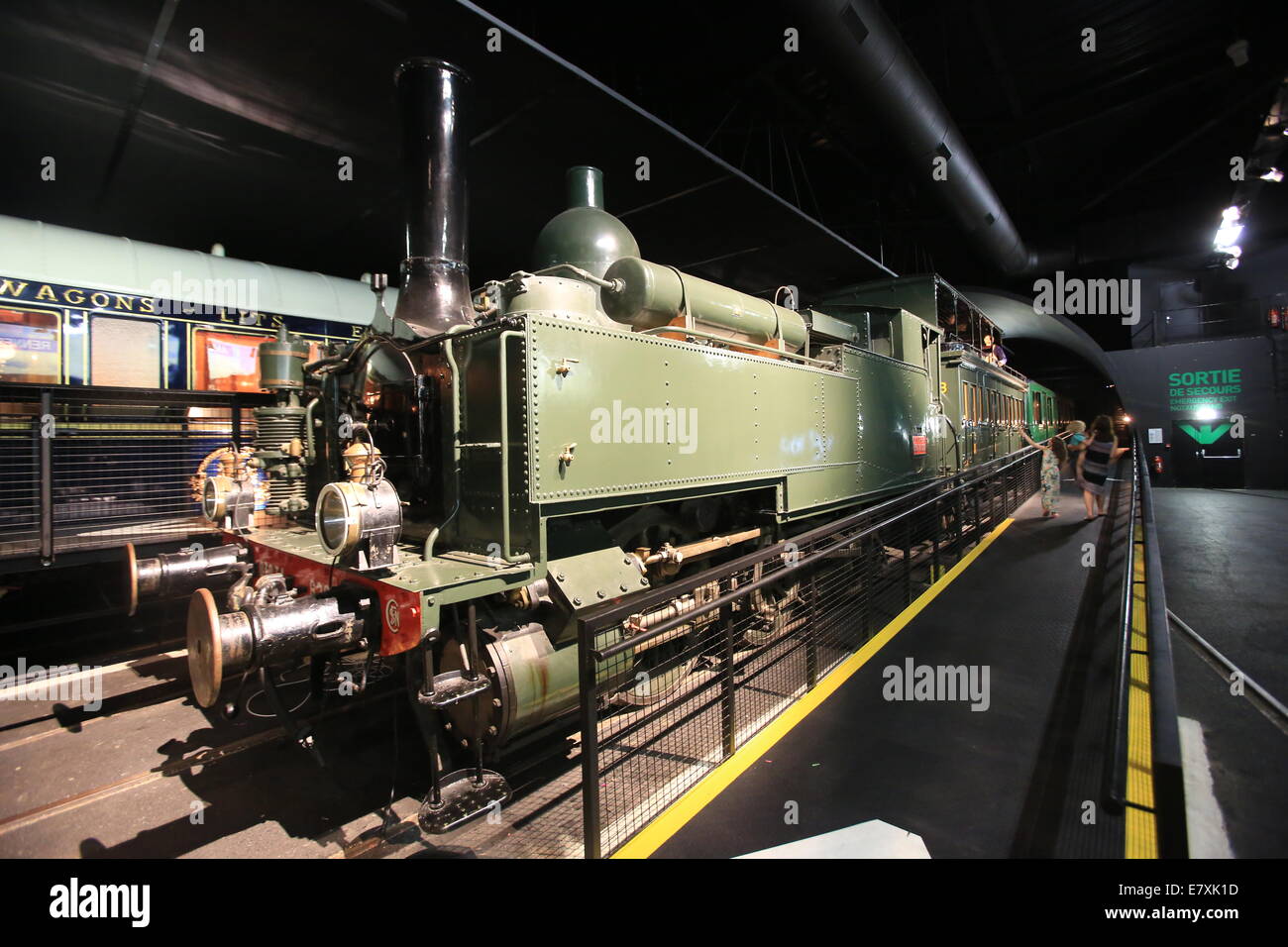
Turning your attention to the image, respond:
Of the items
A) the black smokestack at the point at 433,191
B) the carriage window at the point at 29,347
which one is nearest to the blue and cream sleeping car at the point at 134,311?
the carriage window at the point at 29,347

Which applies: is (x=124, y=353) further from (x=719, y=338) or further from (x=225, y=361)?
(x=719, y=338)

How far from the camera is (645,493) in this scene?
3.49 meters

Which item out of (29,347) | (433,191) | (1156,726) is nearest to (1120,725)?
(1156,726)

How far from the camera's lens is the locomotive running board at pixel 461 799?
2562 millimetres

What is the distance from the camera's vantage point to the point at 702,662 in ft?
14.0

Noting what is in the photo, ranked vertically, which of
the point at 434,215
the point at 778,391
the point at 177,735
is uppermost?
the point at 434,215

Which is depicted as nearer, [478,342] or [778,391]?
[478,342]

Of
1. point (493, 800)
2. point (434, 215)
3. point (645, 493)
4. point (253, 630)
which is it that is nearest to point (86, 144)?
point (434, 215)

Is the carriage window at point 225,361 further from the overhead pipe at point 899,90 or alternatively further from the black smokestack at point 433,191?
the overhead pipe at point 899,90

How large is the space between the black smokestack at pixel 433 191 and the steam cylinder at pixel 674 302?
1.19m

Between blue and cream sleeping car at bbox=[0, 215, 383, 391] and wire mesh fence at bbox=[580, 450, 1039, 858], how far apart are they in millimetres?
5423

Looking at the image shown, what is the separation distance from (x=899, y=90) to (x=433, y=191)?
6175mm
